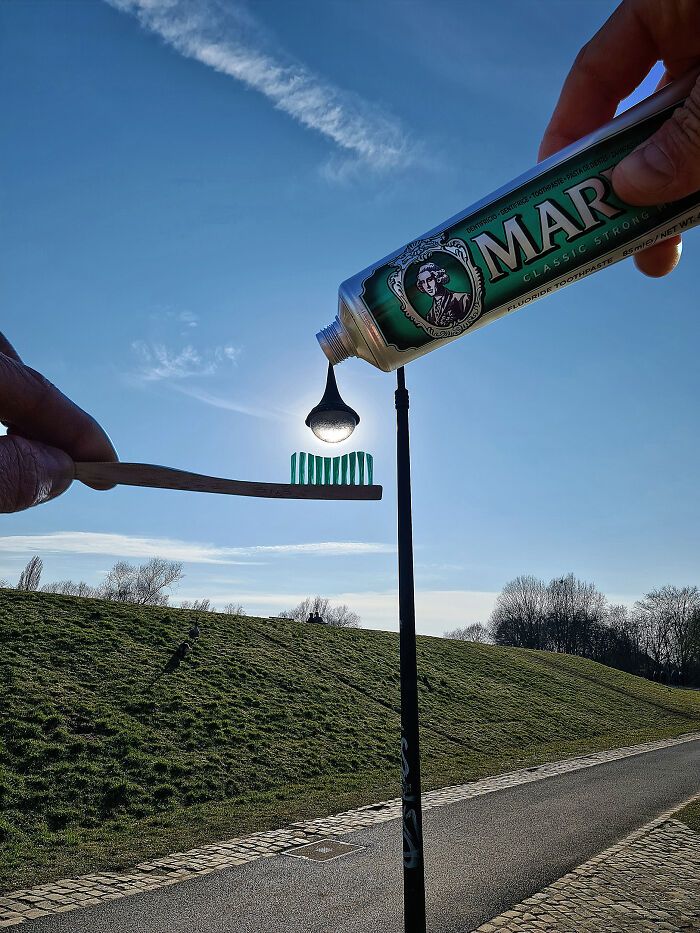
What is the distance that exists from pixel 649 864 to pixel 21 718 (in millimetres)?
11827

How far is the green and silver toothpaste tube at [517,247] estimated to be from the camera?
2256mm

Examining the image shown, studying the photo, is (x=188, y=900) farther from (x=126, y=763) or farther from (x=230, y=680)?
(x=230, y=680)

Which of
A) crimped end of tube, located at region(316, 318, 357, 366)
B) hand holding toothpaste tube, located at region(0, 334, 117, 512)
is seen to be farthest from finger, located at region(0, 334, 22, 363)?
crimped end of tube, located at region(316, 318, 357, 366)

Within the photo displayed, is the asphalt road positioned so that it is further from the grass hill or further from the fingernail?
the fingernail

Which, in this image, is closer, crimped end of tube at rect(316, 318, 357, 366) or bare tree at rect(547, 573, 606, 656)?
crimped end of tube at rect(316, 318, 357, 366)

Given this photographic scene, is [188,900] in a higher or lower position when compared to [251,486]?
lower

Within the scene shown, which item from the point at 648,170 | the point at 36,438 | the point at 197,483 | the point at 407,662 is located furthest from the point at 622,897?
the point at 36,438

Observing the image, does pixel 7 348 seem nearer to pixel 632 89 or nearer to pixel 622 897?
pixel 632 89

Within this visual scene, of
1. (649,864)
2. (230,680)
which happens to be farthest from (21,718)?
(649,864)

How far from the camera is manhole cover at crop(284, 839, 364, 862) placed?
888 centimetres

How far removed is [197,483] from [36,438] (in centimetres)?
71

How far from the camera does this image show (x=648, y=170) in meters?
1.99

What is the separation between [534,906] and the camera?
22.7ft

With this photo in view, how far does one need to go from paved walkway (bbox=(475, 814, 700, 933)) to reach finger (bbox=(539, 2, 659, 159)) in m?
7.32
